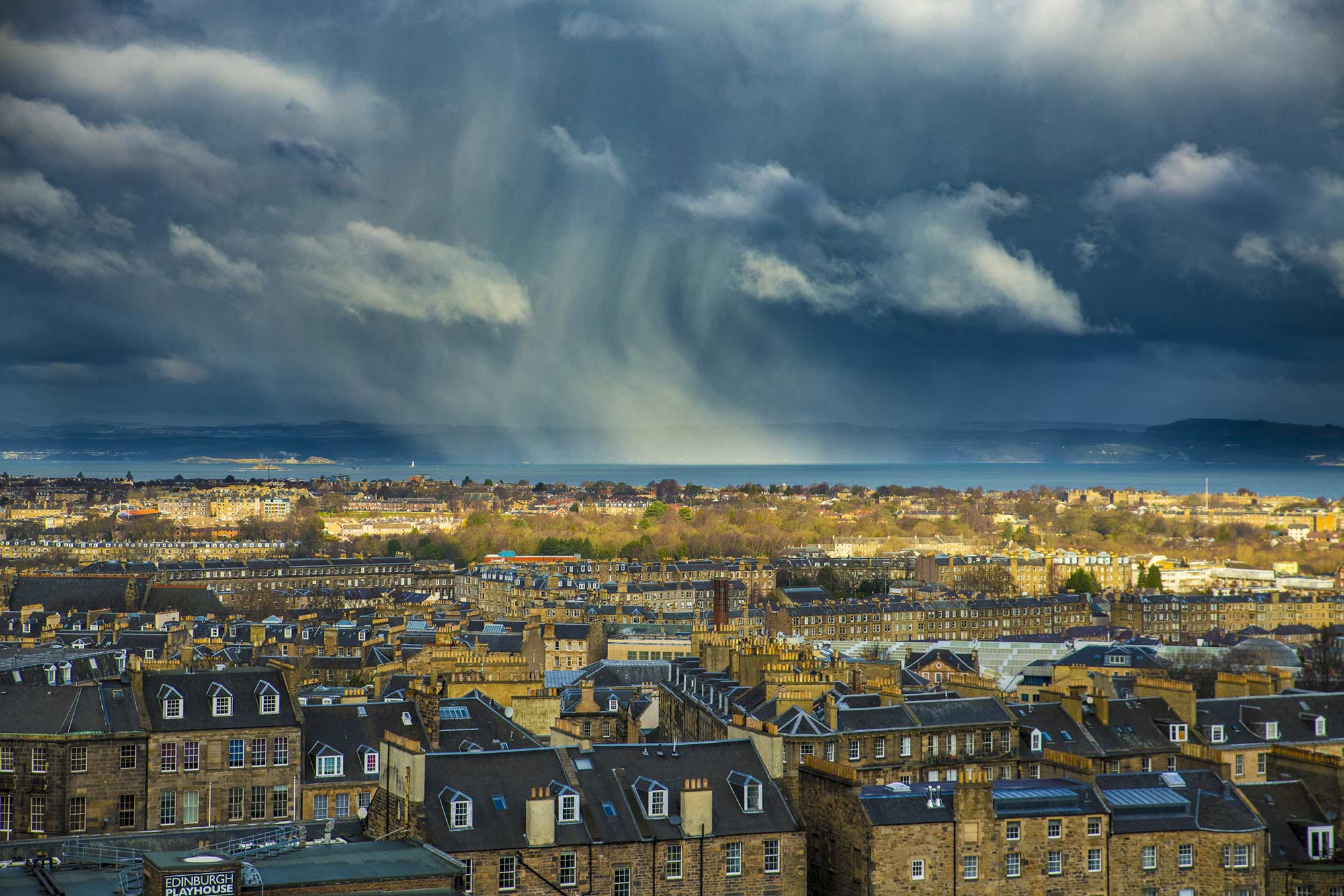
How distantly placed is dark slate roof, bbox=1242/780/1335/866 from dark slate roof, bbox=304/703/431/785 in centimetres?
2189

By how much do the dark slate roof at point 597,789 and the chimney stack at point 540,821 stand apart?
0.21m

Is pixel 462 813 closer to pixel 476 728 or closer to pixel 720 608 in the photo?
pixel 476 728

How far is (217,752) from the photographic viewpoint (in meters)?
42.9

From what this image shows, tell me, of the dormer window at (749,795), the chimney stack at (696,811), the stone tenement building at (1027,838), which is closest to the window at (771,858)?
the dormer window at (749,795)

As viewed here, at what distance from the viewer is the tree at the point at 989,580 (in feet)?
500

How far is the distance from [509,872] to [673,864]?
3.71 meters

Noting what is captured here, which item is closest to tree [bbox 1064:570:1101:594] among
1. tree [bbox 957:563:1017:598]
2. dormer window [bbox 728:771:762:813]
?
tree [bbox 957:563:1017:598]

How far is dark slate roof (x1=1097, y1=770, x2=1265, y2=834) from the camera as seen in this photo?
36.2 m

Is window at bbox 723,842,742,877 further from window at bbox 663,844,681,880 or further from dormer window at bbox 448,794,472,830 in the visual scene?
dormer window at bbox 448,794,472,830

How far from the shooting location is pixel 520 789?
34.1m

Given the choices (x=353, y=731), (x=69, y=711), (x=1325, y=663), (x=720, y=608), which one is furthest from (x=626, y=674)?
(x=1325, y=663)

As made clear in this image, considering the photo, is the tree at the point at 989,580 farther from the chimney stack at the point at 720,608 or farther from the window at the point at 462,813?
the window at the point at 462,813

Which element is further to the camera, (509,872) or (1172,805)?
(1172,805)

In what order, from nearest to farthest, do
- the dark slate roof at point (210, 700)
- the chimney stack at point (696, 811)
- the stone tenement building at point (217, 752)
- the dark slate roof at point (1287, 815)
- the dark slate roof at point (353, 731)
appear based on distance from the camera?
the chimney stack at point (696, 811) → the dark slate roof at point (1287, 815) → the stone tenement building at point (217, 752) → the dark slate roof at point (210, 700) → the dark slate roof at point (353, 731)
